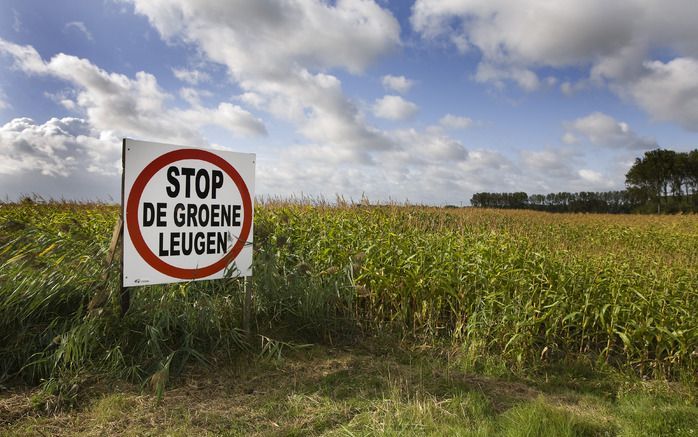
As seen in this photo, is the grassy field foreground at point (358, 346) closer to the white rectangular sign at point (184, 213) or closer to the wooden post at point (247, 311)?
the wooden post at point (247, 311)

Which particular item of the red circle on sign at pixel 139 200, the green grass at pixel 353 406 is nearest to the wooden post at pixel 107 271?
the red circle on sign at pixel 139 200

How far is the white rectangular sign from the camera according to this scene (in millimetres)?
3352

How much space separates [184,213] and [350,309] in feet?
5.89

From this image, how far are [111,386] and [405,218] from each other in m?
6.81

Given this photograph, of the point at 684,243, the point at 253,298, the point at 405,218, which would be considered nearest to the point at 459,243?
the point at 253,298

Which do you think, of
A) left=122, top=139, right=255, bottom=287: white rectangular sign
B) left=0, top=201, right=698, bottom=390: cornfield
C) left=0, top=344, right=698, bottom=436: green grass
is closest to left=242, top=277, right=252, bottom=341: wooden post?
left=0, top=201, right=698, bottom=390: cornfield

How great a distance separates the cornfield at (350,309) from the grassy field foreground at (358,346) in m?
0.02

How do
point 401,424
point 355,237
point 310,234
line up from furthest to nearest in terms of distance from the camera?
point 310,234 < point 355,237 < point 401,424

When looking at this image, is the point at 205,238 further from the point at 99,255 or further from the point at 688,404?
the point at 688,404

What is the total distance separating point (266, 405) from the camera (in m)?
2.77

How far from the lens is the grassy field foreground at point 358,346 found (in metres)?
2.66

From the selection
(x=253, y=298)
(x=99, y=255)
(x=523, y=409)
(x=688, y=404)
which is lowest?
(x=688, y=404)

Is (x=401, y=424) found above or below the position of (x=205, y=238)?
below

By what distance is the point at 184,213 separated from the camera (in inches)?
141
